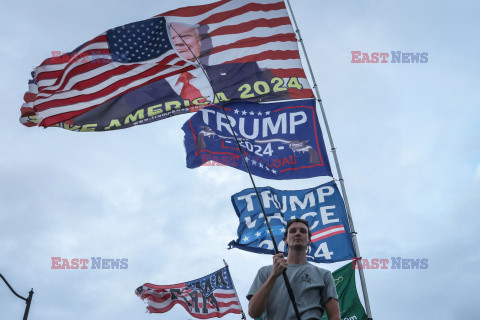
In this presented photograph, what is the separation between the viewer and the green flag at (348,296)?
8203 millimetres

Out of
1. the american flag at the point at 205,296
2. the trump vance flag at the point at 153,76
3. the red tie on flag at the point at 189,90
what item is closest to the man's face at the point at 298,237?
the trump vance flag at the point at 153,76

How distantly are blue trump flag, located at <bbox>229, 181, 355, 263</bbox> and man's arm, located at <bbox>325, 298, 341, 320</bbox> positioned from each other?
477 cm

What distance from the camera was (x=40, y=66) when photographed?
10195 mm

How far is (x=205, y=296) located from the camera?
17406 mm

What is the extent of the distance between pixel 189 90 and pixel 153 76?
0.80 metres

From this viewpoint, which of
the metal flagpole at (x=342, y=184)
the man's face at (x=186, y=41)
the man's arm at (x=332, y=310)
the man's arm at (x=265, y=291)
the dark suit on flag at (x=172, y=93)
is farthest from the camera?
the man's face at (x=186, y=41)

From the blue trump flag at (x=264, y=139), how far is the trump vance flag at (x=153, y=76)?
0.29 m

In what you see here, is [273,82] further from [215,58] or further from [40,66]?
[40,66]

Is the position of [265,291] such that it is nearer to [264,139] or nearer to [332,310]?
[332,310]

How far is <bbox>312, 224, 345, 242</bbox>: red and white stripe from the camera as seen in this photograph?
8.74 m

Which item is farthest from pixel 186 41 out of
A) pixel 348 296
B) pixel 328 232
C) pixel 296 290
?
pixel 296 290

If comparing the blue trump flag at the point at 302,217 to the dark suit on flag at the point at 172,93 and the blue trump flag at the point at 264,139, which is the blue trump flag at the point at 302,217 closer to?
the blue trump flag at the point at 264,139

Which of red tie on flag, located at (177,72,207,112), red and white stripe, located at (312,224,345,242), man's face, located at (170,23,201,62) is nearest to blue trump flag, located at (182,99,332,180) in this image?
red tie on flag, located at (177,72,207,112)

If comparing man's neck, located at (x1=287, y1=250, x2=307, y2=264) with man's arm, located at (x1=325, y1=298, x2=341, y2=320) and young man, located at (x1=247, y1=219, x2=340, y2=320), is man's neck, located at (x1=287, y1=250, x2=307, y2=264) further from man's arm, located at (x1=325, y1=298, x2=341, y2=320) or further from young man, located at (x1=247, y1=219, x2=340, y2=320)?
man's arm, located at (x1=325, y1=298, x2=341, y2=320)
